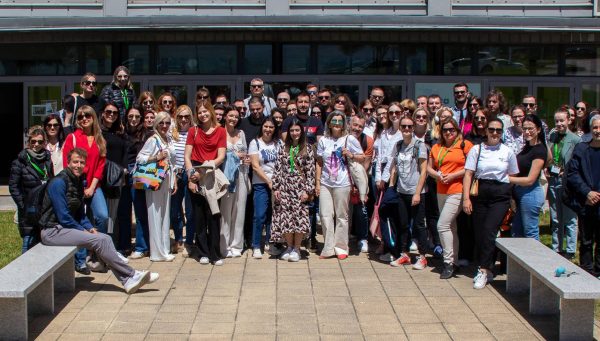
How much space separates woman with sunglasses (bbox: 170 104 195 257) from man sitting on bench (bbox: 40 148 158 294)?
2092 millimetres

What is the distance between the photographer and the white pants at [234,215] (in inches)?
438

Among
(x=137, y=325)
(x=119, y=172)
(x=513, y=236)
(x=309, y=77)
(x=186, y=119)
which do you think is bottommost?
(x=137, y=325)

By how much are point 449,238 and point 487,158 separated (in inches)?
41.4

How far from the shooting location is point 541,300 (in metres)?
8.52

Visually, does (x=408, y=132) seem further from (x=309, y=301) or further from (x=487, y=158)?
(x=309, y=301)

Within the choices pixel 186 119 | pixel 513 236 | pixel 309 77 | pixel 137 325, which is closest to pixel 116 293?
pixel 137 325

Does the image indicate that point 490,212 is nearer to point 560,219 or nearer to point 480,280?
point 480,280

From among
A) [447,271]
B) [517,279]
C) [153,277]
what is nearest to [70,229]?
[153,277]

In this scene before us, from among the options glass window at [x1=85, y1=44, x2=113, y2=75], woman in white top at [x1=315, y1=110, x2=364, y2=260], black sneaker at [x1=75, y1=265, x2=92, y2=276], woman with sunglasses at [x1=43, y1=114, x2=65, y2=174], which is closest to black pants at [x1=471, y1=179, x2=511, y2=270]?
woman in white top at [x1=315, y1=110, x2=364, y2=260]

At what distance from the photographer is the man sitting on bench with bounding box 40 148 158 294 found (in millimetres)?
9008

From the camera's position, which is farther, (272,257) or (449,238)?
(272,257)

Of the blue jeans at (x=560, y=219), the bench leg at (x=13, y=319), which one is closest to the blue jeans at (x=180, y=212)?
the bench leg at (x=13, y=319)

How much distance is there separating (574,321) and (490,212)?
2354mm

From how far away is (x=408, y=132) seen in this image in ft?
34.7
